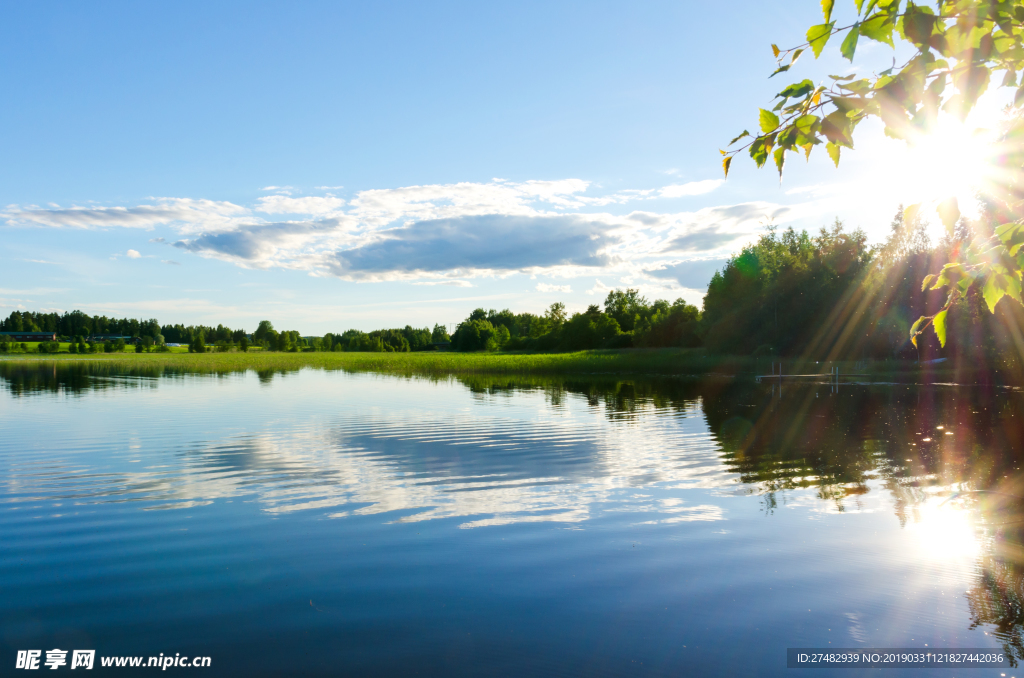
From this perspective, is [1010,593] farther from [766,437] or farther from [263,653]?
[766,437]

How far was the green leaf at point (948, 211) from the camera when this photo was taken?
2.53 meters

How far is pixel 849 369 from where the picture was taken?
48.2 metres

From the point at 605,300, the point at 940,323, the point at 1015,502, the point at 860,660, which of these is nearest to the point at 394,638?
the point at 860,660

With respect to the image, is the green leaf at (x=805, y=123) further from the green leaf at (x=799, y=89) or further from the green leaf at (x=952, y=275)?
the green leaf at (x=952, y=275)

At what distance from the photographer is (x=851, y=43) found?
2.48m

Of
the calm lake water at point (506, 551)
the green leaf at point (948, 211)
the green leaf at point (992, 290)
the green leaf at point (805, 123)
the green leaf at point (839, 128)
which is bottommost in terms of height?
the calm lake water at point (506, 551)

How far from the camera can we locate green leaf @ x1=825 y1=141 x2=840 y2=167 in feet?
9.12

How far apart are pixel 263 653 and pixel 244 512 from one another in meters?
5.12

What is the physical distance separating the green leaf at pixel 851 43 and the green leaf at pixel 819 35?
82 millimetres

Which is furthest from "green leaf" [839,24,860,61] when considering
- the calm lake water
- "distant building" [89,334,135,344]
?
"distant building" [89,334,135,344]

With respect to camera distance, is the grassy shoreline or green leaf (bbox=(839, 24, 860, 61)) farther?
the grassy shoreline

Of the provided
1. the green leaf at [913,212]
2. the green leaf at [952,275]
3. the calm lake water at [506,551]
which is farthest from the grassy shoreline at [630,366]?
the green leaf at [913,212]

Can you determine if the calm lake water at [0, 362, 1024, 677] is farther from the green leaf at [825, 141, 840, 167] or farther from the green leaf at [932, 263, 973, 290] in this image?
the green leaf at [825, 141, 840, 167]

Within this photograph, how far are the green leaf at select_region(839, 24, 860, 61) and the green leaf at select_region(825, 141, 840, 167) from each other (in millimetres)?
429
